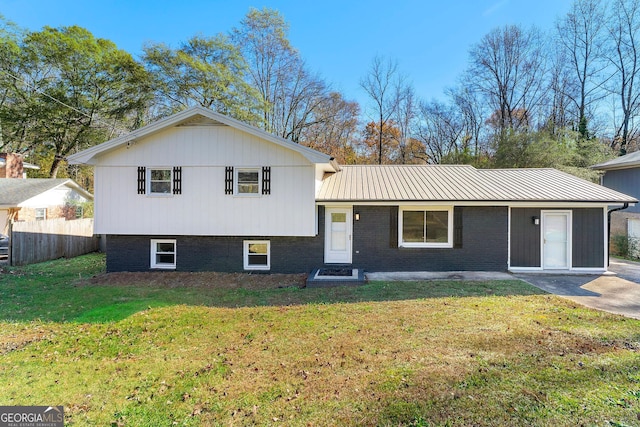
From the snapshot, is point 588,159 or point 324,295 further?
point 588,159

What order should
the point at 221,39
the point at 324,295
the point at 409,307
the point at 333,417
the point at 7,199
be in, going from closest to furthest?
1. the point at 333,417
2. the point at 409,307
3. the point at 324,295
4. the point at 7,199
5. the point at 221,39

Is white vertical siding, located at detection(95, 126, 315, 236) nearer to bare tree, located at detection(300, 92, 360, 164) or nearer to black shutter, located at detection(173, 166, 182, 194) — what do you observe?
black shutter, located at detection(173, 166, 182, 194)

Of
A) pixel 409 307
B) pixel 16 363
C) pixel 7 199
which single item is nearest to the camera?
pixel 16 363

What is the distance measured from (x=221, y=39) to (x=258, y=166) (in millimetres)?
19173

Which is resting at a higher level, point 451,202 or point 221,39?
point 221,39

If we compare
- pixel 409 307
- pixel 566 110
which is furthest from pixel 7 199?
pixel 566 110

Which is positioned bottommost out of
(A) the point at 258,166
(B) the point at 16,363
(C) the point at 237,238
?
(B) the point at 16,363

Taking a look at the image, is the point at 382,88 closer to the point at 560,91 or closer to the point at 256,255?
the point at 560,91

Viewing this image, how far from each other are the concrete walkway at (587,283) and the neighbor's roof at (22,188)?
18.1 meters

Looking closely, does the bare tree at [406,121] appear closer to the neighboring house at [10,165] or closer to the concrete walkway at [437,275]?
the concrete walkway at [437,275]

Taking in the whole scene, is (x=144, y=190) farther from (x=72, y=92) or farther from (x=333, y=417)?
(x=72, y=92)

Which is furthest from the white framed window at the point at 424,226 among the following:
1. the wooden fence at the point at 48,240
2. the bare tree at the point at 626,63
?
the bare tree at the point at 626,63

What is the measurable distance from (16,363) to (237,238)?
6253mm

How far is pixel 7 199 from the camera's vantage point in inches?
617
